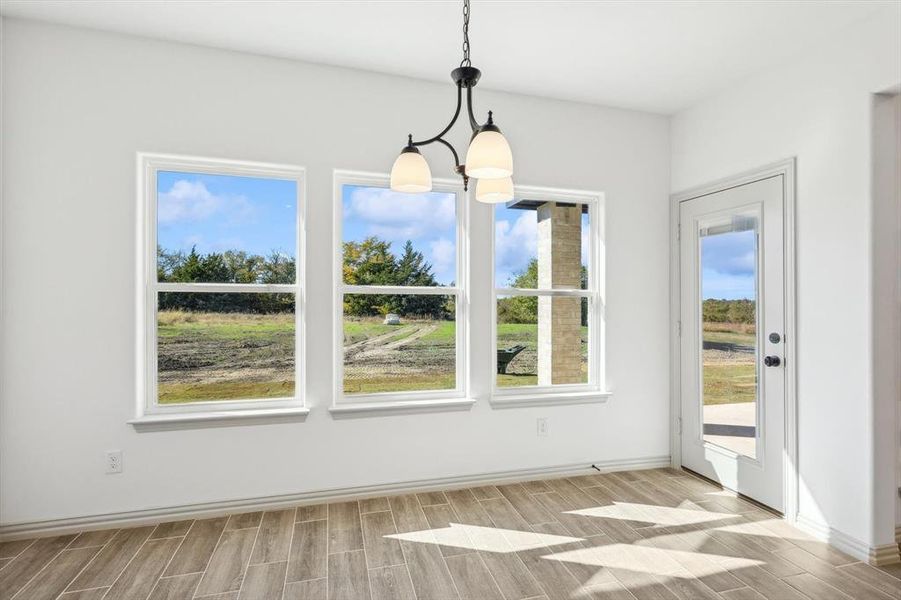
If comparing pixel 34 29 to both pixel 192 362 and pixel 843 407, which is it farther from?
pixel 843 407

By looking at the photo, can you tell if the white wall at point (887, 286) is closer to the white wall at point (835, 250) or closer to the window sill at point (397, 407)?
the white wall at point (835, 250)

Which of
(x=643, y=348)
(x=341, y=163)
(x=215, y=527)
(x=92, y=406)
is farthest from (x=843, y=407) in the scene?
(x=92, y=406)

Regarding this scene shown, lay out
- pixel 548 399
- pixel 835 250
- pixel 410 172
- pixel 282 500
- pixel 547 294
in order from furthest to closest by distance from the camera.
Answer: pixel 547 294, pixel 548 399, pixel 282 500, pixel 835 250, pixel 410 172

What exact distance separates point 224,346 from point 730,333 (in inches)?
132

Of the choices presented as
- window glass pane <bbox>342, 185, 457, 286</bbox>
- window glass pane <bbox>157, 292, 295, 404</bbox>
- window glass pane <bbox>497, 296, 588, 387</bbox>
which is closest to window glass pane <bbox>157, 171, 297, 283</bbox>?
window glass pane <bbox>157, 292, 295, 404</bbox>

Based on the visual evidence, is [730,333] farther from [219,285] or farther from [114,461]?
[114,461]

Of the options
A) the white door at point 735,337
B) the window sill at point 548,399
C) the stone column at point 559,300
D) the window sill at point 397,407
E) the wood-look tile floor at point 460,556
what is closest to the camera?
the wood-look tile floor at point 460,556

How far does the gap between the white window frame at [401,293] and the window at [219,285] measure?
9.5 inches

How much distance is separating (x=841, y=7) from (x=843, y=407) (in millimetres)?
2048

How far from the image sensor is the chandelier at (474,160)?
1.63 metres

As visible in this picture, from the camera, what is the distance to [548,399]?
3.69 metres

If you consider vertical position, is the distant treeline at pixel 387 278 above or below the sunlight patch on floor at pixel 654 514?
above

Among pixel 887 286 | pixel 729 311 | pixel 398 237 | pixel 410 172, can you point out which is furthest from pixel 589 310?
pixel 410 172

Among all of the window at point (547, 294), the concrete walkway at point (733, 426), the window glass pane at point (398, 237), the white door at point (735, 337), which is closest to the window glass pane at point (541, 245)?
the window at point (547, 294)
